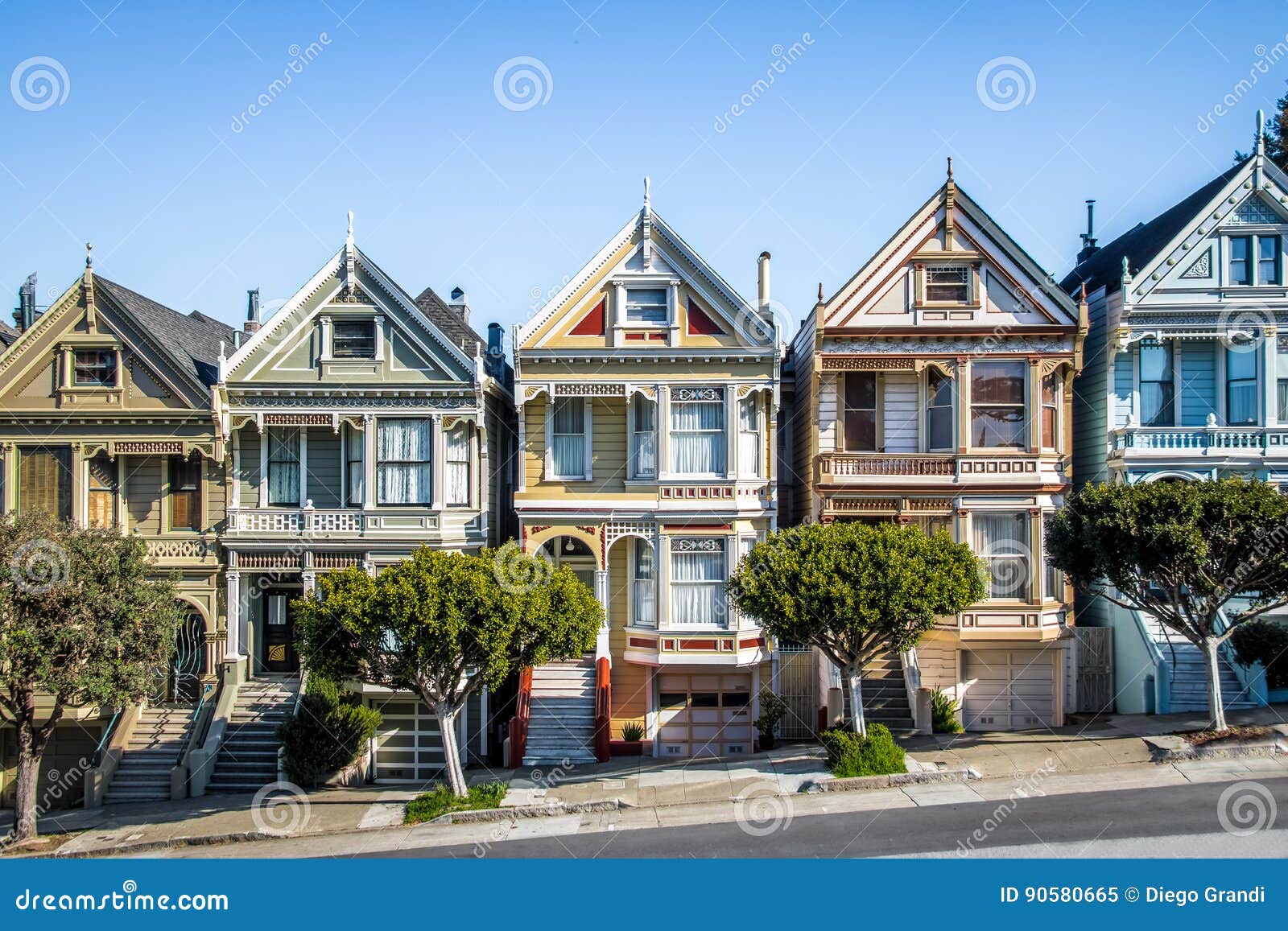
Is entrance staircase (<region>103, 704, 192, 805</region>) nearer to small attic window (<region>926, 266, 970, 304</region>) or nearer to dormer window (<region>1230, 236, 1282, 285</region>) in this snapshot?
small attic window (<region>926, 266, 970, 304</region>)

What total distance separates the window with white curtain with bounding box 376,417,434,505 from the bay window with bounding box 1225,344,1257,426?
20939 millimetres

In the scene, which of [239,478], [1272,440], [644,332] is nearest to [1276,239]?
[1272,440]

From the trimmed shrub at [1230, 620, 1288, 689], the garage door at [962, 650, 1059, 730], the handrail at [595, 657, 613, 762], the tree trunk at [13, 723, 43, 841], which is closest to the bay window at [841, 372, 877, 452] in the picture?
the garage door at [962, 650, 1059, 730]

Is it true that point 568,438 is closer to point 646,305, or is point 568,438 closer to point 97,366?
point 646,305

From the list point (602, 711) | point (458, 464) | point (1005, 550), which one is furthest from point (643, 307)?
point (1005, 550)

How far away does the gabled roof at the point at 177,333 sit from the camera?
25875mm

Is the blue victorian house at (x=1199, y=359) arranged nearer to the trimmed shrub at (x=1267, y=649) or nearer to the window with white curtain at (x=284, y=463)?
the trimmed shrub at (x=1267, y=649)

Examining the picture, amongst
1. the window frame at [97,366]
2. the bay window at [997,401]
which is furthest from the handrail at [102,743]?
the bay window at [997,401]

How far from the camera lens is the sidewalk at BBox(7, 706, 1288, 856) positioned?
19.2 metres

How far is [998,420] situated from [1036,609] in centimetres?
485

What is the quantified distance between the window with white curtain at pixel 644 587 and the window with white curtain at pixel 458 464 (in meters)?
4.72

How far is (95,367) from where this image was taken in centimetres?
2614

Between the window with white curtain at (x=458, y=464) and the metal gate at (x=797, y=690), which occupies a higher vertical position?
the window with white curtain at (x=458, y=464)

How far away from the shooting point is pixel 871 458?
25375 millimetres
